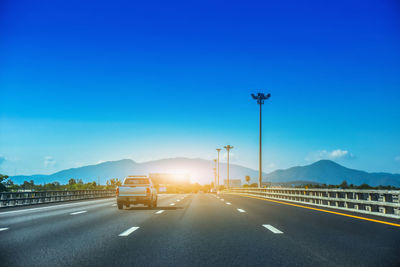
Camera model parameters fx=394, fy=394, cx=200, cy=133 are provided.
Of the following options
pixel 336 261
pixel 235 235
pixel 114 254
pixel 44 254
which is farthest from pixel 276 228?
pixel 44 254

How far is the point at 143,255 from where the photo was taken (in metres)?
6.64

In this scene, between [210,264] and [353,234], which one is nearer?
[210,264]

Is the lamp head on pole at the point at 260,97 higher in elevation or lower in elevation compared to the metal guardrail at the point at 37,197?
higher

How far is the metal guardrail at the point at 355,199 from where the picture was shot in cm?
1367

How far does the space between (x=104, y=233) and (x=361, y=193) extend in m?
11.6

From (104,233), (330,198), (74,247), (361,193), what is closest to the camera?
(74,247)

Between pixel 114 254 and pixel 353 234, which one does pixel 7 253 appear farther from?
pixel 353 234

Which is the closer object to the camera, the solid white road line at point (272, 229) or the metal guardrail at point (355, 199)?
the solid white road line at point (272, 229)

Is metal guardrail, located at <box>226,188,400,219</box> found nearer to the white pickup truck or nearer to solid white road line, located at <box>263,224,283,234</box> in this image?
solid white road line, located at <box>263,224,283,234</box>

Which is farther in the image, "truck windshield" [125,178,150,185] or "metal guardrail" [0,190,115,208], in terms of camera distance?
"metal guardrail" [0,190,115,208]

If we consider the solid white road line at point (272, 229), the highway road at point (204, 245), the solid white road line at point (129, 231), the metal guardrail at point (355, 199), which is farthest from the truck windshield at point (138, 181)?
the solid white road line at point (272, 229)

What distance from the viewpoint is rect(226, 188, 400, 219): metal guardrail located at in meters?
13.7

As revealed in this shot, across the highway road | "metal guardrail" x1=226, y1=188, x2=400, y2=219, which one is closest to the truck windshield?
"metal guardrail" x1=226, y1=188, x2=400, y2=219

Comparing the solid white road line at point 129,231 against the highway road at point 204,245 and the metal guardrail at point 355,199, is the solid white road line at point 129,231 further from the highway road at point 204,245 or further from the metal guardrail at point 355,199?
the metal guardrail at point 355,199
